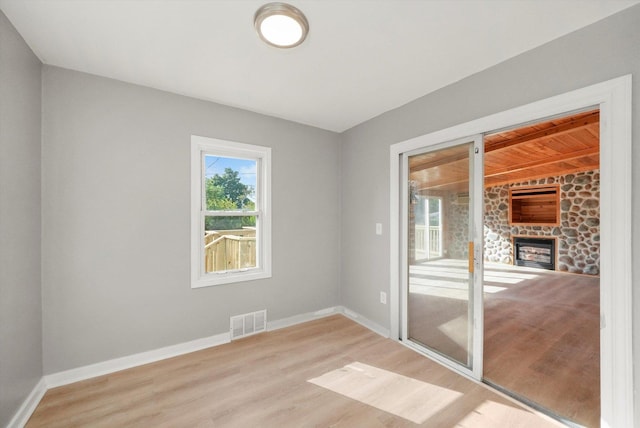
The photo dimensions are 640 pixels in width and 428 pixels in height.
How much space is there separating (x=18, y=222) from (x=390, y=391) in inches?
114

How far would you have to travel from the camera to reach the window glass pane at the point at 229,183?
9.25 ft

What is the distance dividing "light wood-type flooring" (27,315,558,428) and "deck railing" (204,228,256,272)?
2.86 feet

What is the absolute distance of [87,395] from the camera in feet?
6.45

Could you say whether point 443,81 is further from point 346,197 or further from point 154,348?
point 154,348

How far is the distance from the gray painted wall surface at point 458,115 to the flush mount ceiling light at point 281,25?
1.48 metres

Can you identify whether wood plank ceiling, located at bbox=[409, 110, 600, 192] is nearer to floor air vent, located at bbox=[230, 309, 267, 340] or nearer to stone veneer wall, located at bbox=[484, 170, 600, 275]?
stone veneer wall, located at bbox=[484, 170, 600, 275]

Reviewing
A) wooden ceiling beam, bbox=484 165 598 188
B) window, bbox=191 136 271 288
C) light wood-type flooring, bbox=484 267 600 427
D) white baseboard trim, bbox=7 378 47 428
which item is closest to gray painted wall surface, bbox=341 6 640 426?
light wood-type flooring, bbox=484 267 600 427

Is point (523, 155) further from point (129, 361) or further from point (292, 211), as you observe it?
point (129, 361)

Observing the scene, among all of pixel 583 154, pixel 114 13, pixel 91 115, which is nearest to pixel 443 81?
pixel 114 13

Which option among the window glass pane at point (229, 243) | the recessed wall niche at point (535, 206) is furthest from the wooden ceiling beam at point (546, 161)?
the window glass pane at point (229, 243)

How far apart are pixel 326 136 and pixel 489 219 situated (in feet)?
22.8

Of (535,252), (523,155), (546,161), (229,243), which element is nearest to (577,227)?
(535,252)

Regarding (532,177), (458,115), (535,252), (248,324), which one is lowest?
(248,324)

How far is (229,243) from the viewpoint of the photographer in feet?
9.78
